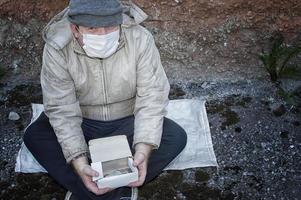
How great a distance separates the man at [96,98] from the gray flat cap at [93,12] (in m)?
0.06

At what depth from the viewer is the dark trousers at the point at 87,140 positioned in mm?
2562

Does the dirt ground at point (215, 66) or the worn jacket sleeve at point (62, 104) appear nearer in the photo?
the worn jacket sleeve at point (62, 104)

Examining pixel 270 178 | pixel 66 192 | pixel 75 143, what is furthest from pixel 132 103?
pixel 270 178

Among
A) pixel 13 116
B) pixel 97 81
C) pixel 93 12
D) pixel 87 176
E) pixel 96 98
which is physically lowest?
pixel 13 116

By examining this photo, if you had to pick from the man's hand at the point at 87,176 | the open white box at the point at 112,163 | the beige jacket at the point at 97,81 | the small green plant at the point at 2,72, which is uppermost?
the beige jacket at the point at 97,81

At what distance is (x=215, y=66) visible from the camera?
140 inches

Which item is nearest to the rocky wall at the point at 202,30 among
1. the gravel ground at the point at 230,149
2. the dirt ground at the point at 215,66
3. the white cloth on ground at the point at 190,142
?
the dirt ground at the point at 215,66

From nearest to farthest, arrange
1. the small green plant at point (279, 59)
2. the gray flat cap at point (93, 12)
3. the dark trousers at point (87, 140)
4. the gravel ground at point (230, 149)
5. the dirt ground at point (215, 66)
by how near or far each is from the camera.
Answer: the gray flat cap at point (93, 12), the dark trousers at point (87, 140), the gravel ground at point (230, 149), the dirt ground at point (215, 66), the small green plant at point (279, 59)

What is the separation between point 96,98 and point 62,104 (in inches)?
7.6

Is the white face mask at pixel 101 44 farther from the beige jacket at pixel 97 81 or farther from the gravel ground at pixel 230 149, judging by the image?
the gravel ground at pixel 230 149

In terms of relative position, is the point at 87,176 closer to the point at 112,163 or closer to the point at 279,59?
the point at 112,163

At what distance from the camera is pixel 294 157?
113 inches

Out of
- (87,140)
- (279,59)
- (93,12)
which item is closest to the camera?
(93,12)

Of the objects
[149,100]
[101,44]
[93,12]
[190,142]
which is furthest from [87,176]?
[190,142]
